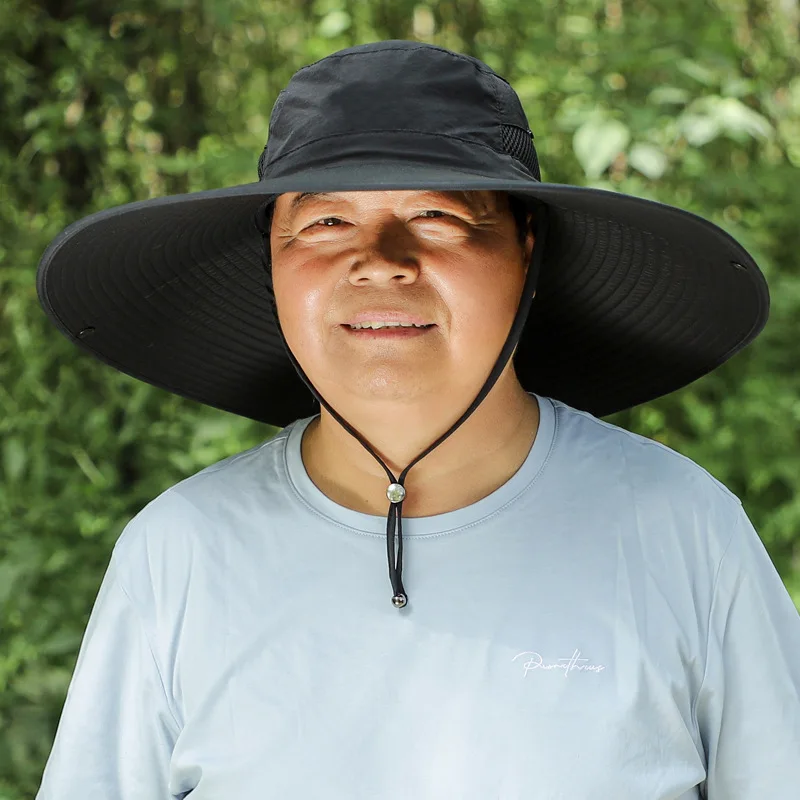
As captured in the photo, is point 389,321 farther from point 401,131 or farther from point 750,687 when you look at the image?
point 750,687

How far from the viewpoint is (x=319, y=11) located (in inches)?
119

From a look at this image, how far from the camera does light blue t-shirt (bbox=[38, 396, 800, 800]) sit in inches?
50.6

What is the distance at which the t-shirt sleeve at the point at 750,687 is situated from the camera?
1.33 m

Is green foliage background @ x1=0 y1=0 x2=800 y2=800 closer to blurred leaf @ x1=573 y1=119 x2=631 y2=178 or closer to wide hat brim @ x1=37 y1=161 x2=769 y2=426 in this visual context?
blurred leaf @ x1=573 y1=119 x2=631 y2=178

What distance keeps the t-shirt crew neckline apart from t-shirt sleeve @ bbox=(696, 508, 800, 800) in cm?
24

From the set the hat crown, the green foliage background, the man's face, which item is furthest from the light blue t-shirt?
the green foliage background

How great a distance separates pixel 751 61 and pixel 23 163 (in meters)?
1.82

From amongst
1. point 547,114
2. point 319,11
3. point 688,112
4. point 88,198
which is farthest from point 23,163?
point 688,112

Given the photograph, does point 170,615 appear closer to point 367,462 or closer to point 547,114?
point 367,462

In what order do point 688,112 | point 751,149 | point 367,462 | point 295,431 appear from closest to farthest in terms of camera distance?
point 367,462 < point 295,431 < point 688,112 < point 751,149

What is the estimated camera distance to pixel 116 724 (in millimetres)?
1418

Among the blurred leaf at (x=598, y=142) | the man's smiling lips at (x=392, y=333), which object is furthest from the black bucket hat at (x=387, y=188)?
the blurred leaf at (x=598, y=142)

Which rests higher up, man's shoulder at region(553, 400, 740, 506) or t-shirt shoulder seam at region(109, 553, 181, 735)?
man's shoulder at region(553, 400, 740, 506)

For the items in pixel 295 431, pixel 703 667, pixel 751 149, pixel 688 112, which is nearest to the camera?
pixel 703 667
